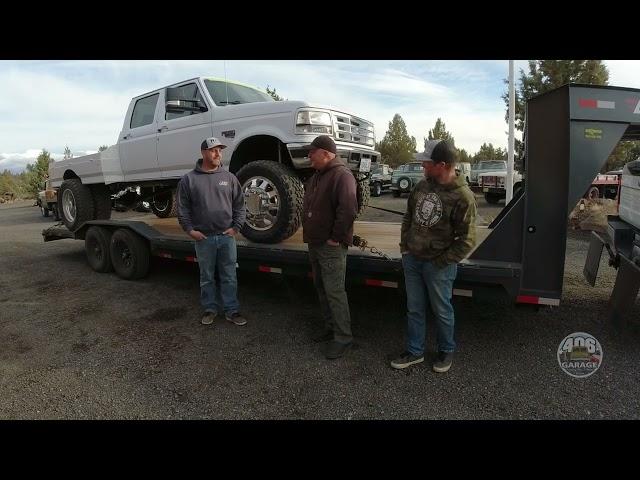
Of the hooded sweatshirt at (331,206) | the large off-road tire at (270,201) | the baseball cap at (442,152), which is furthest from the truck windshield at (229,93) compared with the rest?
the baseball cap at (442,152)

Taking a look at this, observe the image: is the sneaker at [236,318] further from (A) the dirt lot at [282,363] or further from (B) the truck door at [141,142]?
(B) the truck door at [141,142]

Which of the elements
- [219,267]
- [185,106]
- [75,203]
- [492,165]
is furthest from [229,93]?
[492,165]

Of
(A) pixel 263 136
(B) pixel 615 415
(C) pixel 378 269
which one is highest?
(A) pixel 263 136

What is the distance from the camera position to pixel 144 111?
A: 601cm

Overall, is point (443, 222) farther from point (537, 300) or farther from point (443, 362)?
point (443, 362)

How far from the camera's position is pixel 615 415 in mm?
2525

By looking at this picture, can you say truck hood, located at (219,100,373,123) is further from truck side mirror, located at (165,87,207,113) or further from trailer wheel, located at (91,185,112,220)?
trailer wheel, located at (91,185,112,220)

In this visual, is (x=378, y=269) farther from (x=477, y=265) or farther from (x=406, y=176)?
(x=406, y=176)

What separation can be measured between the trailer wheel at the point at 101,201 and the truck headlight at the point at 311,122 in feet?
14.4

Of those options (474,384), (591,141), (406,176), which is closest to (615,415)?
(474,384)

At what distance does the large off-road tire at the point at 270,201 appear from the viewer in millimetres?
4074

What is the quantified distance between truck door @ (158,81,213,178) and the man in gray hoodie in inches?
43.4

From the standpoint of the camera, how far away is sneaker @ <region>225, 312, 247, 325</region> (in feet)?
13.2

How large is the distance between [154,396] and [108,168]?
4625 millimetres
